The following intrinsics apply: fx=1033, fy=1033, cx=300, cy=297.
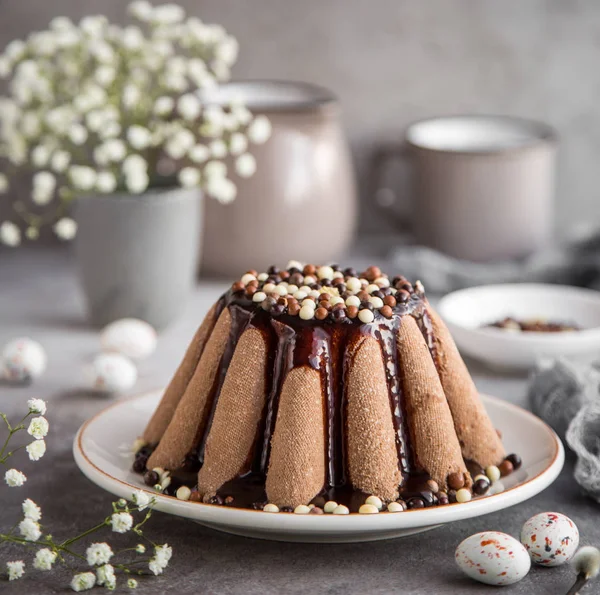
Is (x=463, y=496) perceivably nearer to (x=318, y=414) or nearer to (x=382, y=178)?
(x=318, y=414)

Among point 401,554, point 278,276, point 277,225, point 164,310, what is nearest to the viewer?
point 401,554

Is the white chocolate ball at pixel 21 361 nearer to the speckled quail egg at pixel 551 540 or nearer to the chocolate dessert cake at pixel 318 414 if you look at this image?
the chocolate dessert cake at pixel 318 414

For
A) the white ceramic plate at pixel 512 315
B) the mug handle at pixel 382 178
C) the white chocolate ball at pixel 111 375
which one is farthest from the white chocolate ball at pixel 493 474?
the mug handle at pixel 382 178

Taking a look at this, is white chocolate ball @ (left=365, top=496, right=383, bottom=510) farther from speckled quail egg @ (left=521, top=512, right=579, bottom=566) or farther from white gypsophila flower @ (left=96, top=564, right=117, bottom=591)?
white gypsophila flower @ (left=96, top=564, right=117, bottom=591)

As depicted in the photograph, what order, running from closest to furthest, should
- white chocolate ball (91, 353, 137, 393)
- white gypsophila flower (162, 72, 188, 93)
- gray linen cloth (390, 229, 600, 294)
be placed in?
1. white chocolate ball (91, 353, 137, 393)
2. white gypsophila flower (162, 72, 188, 93)
3. gray linen cloth (390, 229, 600, 294)

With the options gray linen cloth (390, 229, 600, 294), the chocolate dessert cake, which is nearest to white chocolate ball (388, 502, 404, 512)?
the chocolate dessert cake

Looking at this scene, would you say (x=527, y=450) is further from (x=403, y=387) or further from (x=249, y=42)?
(x=249, y=42)

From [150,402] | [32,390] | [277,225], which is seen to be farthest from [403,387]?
[277,225]
